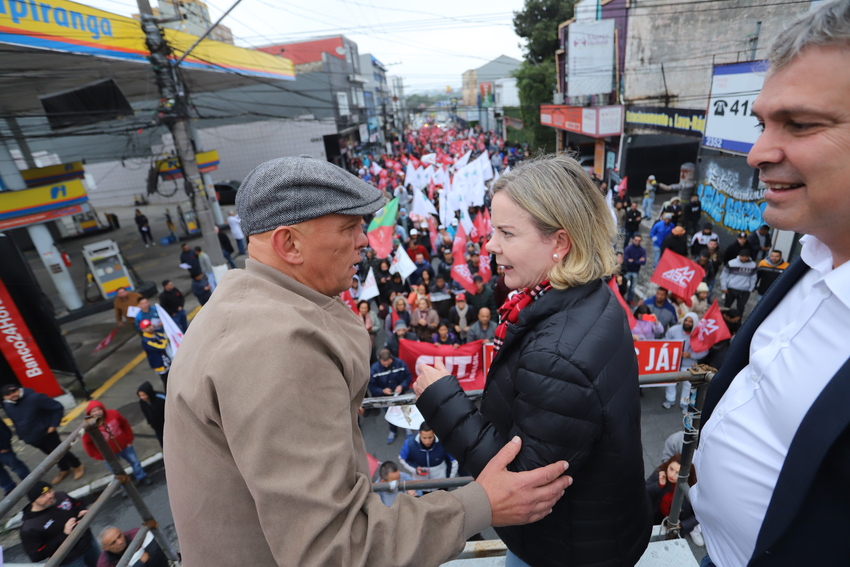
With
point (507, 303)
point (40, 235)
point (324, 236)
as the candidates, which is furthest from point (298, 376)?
point (40, 235)

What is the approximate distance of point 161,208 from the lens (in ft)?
93.2

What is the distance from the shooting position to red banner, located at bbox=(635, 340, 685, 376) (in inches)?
195

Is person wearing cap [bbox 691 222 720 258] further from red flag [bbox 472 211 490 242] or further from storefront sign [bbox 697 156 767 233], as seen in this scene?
red flag [bbox 472 211 490 242]

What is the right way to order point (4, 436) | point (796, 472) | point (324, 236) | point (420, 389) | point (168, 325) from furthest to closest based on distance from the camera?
1. point (168, 325)
2. point (4, 436)
3. point (420, 389)
4. point (324, 236)
5. point (796, 472)

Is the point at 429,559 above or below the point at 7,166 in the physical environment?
below

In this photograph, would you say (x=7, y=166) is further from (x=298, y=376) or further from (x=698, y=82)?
(x=698, y=82)

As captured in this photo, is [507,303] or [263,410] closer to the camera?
[263,410]

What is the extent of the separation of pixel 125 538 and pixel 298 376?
395 centimetres

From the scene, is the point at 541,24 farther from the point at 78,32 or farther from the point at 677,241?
the point at 78,32

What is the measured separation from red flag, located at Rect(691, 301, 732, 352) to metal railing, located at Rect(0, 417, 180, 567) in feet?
20.9

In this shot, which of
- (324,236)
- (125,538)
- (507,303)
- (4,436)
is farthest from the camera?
(4,436)

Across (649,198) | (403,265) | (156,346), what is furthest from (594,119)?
(156,346)

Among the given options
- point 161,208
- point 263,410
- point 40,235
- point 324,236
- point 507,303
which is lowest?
point 161,208

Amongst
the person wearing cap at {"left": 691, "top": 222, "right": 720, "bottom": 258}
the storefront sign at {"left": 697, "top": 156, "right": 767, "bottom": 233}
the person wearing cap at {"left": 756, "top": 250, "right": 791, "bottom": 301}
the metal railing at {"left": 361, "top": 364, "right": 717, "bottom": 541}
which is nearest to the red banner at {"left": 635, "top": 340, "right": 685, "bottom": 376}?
the metal railing at {"left": 361, "top": 364, "right": 717, "bottom": 541}
